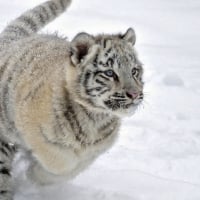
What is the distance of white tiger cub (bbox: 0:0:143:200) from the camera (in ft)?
14.7

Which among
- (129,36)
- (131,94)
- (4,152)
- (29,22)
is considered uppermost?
(29,22)

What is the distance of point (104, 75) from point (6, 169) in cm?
123

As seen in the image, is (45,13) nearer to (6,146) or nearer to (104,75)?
(6,146)

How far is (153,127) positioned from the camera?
255 inches

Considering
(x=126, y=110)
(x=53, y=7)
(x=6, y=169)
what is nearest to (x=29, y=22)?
(x=53, y=7)

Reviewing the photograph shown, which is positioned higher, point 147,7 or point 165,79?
point 147,7

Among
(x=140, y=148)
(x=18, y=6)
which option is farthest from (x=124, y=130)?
(x=18, y=6)

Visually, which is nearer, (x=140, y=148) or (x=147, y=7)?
(x=140, y=148)

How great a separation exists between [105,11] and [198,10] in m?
1.65

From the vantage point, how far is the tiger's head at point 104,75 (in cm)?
441

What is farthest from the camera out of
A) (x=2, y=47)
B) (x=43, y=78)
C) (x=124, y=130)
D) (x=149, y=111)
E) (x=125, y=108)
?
(x=149, y=111)

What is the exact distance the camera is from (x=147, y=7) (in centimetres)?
1199

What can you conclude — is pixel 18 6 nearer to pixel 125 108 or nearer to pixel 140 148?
pixel 140 148

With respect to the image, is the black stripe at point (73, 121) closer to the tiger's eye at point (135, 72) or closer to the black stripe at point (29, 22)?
the tiger's eye at point (135, 72)
